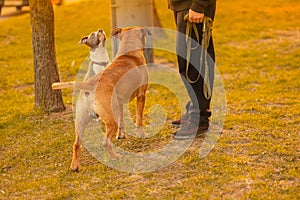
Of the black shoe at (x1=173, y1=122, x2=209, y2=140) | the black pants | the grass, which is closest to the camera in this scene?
the grass

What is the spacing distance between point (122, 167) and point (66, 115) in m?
2.21

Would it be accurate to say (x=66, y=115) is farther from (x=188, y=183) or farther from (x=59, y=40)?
(x=59, y=40)

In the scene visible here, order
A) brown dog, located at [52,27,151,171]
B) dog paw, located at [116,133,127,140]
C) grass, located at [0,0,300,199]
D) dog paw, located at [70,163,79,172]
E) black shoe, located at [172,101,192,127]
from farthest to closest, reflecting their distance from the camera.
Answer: black shoe, located at [172,101,192,127] < dog paw, located at [116,133,127,140] < dog paw, located at [70,163,79,172] < brown dog, located at [52,27,151,171] < grass, located at [0,0,300,199]

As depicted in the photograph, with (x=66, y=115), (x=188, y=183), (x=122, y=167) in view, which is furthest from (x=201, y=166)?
(x=66, y=115)

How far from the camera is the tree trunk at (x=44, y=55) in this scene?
7758mm

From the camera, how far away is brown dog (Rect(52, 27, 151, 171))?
225 inches

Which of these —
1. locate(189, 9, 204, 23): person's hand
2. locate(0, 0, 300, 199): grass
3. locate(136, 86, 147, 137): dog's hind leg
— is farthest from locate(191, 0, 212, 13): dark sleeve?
locate(0, 0, 300, 199): grass

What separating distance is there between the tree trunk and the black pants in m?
2.00

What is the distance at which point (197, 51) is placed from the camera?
21.5 feet

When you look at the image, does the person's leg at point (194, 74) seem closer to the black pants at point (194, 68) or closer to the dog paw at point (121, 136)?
the black pants at point (194, 68)

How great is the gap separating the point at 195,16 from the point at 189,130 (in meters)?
1.34

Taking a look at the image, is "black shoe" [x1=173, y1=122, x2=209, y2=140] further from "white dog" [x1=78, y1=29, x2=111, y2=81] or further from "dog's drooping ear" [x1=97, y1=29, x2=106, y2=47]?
"dog's drooping ear" [x1=97, y1=29, x2=106, y2=47]

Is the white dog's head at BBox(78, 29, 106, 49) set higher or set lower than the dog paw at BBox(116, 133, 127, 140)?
Answer: higher

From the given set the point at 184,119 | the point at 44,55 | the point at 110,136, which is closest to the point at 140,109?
the point at 184,119
